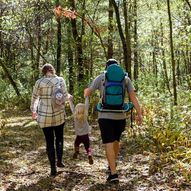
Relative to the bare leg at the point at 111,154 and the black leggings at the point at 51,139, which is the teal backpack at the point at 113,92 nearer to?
the bare leg at the point at 111,154

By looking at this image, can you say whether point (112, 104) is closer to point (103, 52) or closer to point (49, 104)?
point (49, 104)

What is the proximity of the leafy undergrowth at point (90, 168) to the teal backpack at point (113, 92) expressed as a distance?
1.19m

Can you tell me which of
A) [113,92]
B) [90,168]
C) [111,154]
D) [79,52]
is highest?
[79,52]

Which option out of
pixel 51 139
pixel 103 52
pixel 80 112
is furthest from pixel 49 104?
pixel 103 52

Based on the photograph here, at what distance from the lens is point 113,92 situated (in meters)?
6.75

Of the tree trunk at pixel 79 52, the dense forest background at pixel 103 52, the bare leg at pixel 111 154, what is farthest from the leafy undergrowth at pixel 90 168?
the tree trunk at pixel 79 52

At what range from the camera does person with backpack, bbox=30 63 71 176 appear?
24.3 ft

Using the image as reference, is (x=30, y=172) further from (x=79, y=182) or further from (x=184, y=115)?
(x=184, y=115)

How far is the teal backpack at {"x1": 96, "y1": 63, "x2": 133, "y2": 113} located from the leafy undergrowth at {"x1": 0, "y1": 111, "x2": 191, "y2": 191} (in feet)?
3.92

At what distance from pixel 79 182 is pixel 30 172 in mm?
1307

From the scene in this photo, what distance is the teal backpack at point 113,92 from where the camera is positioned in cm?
675

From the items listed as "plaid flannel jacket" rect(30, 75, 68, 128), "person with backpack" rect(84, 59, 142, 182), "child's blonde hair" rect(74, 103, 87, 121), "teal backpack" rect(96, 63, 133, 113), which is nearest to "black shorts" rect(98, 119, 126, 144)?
"person with backpack" rect(84, 59, 142, 182)

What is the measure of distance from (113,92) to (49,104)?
1280 mm

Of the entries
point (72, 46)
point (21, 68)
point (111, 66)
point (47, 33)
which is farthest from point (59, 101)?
point (21, 68)
